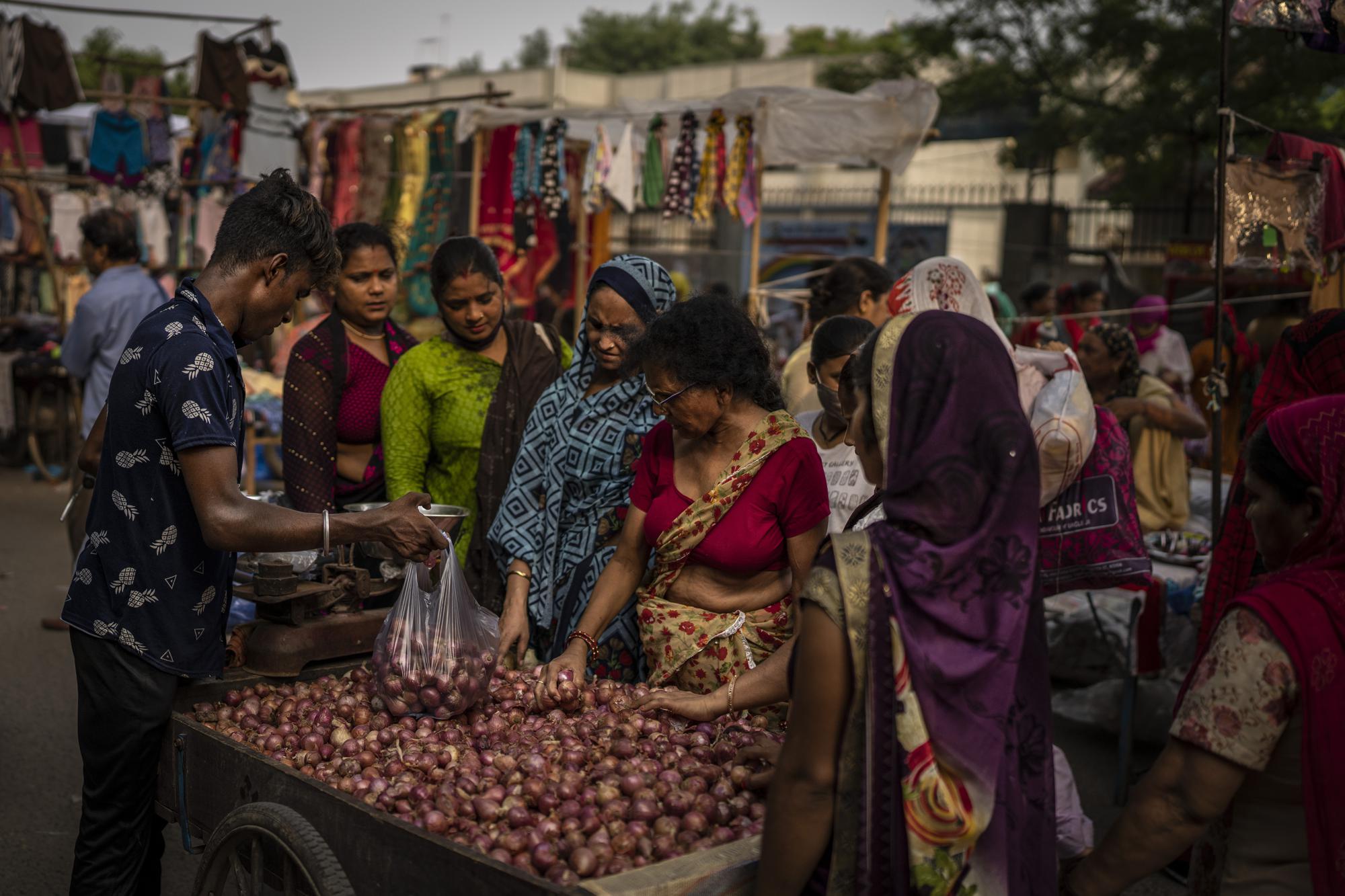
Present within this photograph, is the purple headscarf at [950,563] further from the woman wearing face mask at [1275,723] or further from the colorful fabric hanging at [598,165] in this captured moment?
the colorful fabric hanging at [598,165]

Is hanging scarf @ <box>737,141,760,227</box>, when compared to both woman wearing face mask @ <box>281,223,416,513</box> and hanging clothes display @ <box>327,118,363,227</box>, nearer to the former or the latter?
hanging clothes display @ <box>327,118,363,227</box>

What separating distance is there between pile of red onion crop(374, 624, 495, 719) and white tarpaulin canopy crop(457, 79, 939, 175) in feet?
18.0

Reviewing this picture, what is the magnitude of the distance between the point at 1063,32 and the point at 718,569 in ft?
57.9

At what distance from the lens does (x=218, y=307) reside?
256 centimetres

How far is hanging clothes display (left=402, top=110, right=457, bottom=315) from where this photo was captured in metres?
9.84

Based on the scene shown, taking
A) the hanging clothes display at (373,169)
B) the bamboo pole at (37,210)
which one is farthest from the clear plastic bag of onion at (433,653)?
the bamboo pole at (37,210)

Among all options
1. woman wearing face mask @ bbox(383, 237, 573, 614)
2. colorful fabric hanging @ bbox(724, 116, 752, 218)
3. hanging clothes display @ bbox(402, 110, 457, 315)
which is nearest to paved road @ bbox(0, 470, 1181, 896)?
woman wearing face mask @ bbox(383, 237, 573, 614)

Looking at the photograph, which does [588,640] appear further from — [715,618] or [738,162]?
[738,162]

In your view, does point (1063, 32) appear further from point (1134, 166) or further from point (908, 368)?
point (908, 368)

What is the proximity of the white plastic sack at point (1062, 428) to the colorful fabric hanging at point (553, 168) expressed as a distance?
614cm

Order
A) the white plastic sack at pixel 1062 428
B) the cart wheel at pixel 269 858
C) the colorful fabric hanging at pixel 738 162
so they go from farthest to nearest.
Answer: the colorful fabric hanging at pixel 738 162 → the white plastic sack at pixel 1062 428 → the cart wheel at pixel 269 858

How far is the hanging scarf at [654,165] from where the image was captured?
27.4 feet

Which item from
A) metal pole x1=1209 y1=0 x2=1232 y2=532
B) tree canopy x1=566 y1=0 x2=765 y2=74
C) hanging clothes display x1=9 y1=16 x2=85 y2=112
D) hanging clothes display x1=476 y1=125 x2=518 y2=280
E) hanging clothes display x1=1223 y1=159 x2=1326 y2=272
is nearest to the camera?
metal pole x1=1209 y1=0 x2=1232 y2=532

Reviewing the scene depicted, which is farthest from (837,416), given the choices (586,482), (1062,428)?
(586,482)
